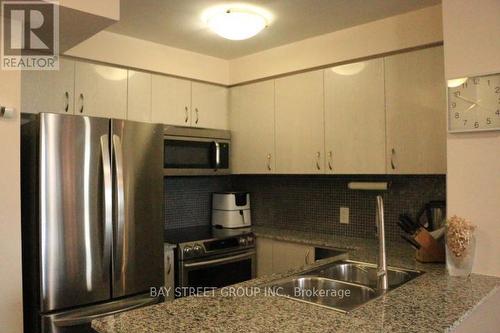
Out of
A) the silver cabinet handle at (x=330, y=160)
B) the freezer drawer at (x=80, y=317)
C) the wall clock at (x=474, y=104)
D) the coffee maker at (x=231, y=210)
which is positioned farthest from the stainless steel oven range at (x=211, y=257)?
the wall clock at (x=474, y=104)

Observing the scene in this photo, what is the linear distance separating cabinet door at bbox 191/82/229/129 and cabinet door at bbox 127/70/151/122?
0.41 metres

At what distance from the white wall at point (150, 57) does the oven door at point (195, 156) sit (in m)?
0.53

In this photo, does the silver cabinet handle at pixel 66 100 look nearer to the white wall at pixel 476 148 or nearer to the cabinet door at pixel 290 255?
the cabinet door at pixel 290 255

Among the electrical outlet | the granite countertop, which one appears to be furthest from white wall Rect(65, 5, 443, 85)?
the granite countertop

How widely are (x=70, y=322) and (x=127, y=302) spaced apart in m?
0.32

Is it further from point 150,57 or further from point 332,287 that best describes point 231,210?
point 332,287

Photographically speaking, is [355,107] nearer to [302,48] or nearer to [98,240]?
[302,48]

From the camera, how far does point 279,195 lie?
139 inches

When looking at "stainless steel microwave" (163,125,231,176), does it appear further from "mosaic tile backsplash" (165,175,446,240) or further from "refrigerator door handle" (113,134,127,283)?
"refrigerator door handle" (113,134,127,283)

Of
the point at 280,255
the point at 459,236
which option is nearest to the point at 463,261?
the point at 459,236

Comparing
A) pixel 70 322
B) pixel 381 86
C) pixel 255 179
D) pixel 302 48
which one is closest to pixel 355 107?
pixel 381 86

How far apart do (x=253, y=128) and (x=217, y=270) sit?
1.20 meters

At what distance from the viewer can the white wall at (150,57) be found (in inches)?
103

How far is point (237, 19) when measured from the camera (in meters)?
2.28
